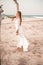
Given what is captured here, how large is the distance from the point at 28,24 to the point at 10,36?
1.13 metres

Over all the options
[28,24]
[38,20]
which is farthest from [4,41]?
[38,20]

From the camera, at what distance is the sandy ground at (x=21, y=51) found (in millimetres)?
2596

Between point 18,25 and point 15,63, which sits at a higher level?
point 18,25

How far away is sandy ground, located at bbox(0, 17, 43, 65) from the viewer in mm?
2596

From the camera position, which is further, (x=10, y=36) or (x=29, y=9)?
(x=29, y=9)

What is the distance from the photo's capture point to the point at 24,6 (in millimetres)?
5473

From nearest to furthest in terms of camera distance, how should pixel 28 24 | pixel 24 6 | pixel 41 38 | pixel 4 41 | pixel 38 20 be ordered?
pixel 4 41 → pixel 41 38 → pixel 28 24 → pixel 38 20 → pixel 24 6

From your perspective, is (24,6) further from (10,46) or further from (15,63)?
(15,63)

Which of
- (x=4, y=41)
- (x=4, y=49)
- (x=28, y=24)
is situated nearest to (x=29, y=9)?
(x=28, y=24)

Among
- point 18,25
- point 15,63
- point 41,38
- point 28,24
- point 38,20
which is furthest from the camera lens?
point 38,20

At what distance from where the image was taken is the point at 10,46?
3.16 m

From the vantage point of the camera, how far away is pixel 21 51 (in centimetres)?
291

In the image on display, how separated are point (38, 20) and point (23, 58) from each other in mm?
2586

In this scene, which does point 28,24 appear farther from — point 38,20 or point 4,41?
point 4,41
